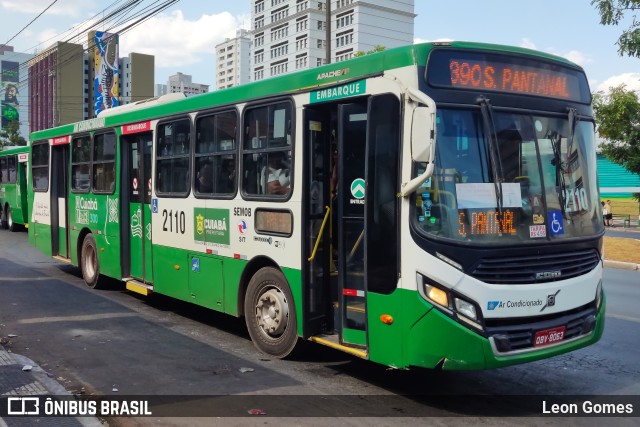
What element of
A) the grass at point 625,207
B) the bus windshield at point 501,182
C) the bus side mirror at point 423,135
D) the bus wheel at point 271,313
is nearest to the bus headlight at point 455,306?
the bus windshield at point 501,182

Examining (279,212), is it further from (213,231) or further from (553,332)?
(553,332)

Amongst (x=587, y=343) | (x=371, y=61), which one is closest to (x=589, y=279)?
(x=587, y=343)

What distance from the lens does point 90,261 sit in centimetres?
1213

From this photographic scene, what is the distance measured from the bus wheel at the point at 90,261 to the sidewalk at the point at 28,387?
456cm

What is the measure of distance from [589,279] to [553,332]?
76cm

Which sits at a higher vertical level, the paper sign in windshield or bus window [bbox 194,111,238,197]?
bus window [bbox 194,111,238,197]

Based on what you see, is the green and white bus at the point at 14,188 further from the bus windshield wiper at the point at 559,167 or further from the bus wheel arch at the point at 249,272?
the bus windshield wiper at the point at 559,167

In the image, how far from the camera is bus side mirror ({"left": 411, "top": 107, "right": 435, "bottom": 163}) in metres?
5.05

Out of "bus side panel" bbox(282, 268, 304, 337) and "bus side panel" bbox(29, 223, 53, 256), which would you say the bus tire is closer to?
"bus side panel" bbox(29, 223, 53, 256)

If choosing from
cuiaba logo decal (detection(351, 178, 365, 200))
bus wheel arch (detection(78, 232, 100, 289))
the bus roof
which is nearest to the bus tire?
bus wheel arch (detection(78, 232, 100, 289))

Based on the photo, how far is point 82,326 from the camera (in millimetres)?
8766

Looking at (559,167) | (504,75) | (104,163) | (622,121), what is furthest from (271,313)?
(622,121)

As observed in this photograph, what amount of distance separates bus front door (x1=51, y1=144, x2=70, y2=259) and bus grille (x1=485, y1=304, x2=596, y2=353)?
10.4 meters

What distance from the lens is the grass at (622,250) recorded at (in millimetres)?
18444
